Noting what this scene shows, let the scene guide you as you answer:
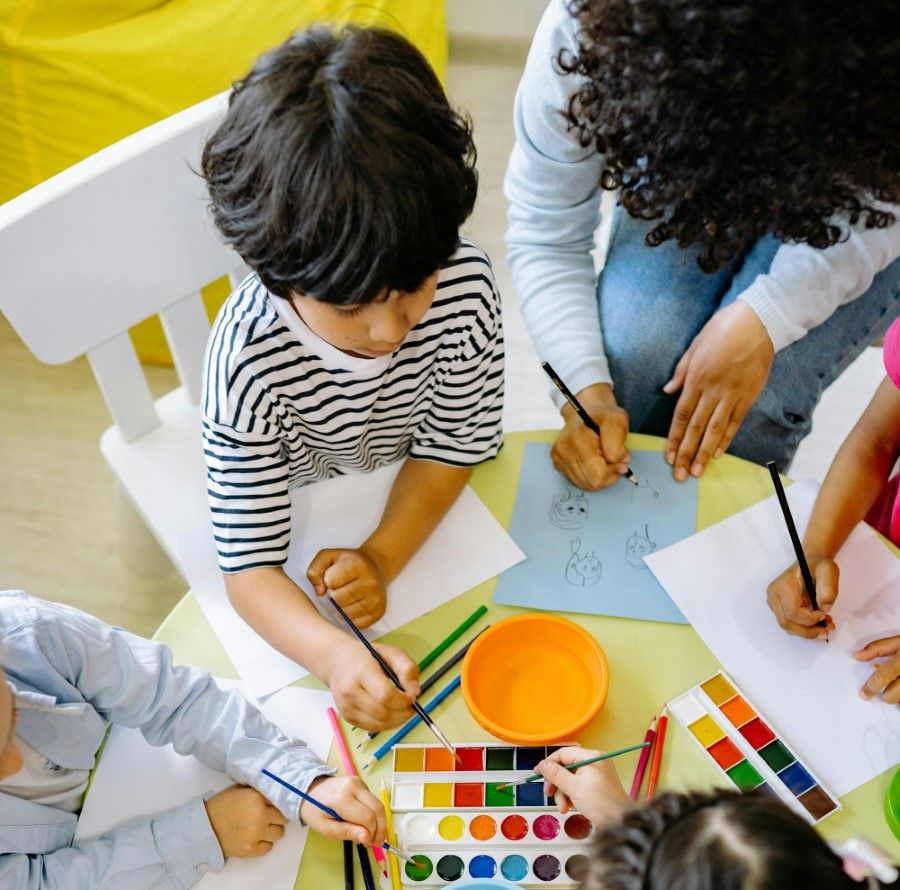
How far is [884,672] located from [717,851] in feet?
1.03

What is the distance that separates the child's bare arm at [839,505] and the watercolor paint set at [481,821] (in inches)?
9.5

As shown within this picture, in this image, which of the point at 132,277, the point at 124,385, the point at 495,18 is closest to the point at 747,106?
the point at 132,277

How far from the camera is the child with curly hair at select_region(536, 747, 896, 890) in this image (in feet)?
1.64

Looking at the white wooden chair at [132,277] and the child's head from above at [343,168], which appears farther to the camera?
the white wooden chair at [132,277]

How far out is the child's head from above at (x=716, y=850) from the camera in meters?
0.50

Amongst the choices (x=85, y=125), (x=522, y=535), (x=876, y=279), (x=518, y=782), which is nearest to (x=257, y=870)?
(x=518, y=782)

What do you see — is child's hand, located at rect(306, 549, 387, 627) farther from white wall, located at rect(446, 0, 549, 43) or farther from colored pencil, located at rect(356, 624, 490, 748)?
white wall, located at rect(446, 0, 549, 43)

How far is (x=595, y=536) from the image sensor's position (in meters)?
0.87

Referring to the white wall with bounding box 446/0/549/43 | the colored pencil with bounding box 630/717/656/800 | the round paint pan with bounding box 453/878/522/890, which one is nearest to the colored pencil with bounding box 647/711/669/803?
the colored pencil with bounding box 630/717/656/800

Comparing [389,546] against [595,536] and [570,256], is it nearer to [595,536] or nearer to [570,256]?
[595,536]

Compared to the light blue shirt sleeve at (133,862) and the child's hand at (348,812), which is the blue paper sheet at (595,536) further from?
the light blue shirt sleeve at (133,862)

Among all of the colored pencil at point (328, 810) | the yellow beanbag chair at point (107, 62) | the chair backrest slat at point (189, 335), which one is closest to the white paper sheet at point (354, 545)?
the colored pencil at point (328, 810)

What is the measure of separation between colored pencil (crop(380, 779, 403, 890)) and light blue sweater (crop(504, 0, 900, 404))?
485mm

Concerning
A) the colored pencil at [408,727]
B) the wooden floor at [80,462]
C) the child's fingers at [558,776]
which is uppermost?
the child's fingers at [558,776]
